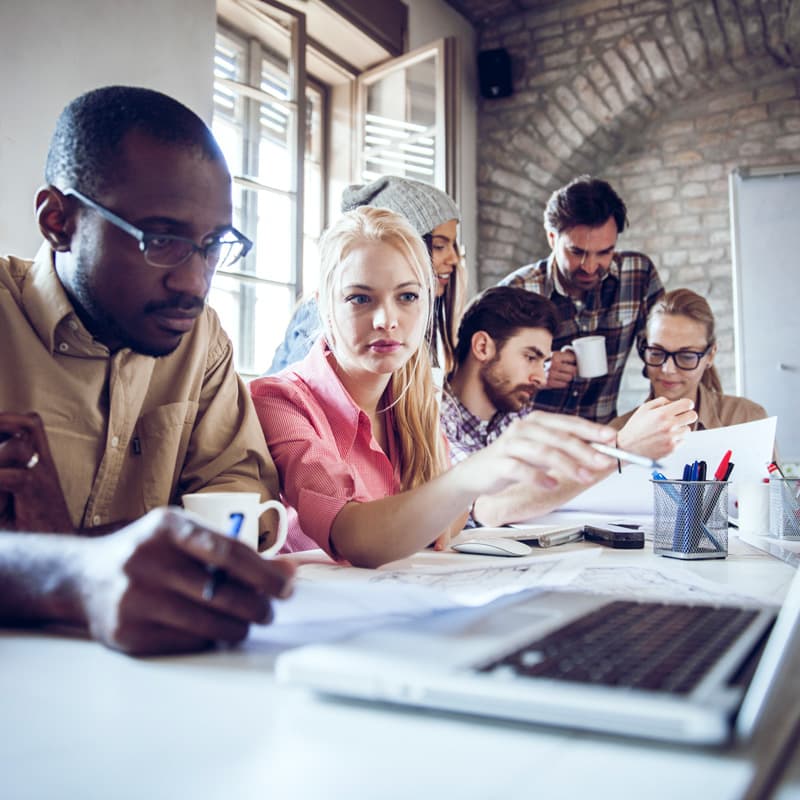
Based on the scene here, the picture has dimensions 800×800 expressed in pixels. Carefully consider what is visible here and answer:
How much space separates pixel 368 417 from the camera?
4.78 feet

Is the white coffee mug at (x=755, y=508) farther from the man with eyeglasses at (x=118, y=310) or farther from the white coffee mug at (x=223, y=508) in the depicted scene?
the white coffee mug at (x=223, y=508)

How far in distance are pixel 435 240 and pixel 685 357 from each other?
915 millimetres

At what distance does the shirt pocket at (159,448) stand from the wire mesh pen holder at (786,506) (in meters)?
1.09

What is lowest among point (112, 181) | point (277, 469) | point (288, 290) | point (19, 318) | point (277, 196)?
point (277, 469)

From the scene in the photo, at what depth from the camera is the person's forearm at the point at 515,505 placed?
5.02ft

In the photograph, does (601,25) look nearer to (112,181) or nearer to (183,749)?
(112,181)

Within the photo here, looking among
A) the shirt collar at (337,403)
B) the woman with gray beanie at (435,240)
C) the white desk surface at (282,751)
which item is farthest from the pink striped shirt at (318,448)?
the woman with gray beanie at (435,240)

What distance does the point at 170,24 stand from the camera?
2969 mm

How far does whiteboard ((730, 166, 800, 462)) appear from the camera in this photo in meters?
4.05

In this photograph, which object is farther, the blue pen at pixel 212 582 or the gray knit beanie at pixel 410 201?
the gray knit beanie at pixel 410 201

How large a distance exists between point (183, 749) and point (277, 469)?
0.88 m

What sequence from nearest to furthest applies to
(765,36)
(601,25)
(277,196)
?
(277,196), (765,36), (601,25)

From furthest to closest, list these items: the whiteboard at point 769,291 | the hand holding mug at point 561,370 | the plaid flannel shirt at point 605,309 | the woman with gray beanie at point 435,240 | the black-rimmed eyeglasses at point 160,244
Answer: the whiteboard at point 769,291 → the plaid flannel shirt at point 605,309 → the hand holding mug at point 561,370 → the woman with gray beanie at point 435,240 → the black-rimmed eyeglasses at point 160,244

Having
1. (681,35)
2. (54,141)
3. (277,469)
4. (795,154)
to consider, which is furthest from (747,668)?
(795,154)
